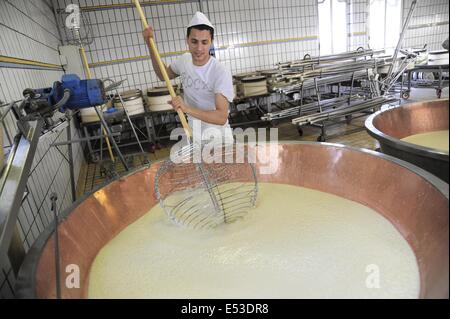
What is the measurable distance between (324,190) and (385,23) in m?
6.24

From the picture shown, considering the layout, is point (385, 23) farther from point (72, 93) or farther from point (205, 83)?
point (72, 93)

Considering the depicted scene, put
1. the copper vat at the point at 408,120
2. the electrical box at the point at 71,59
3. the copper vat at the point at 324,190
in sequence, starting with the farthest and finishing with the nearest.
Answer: the electrical box at the point at 71,59
the copper vat at the point at 408,120
the copper vat at the point at 324,190

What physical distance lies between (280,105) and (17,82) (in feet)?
14.9

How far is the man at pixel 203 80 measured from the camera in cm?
152

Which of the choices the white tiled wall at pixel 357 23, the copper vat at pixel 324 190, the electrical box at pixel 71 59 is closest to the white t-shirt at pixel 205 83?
the copper vat at pixel 324 190

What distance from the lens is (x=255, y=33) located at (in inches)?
204

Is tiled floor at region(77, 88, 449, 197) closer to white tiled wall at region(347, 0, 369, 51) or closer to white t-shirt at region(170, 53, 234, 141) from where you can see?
white t-shirt at region(170, 53, 234, 141)

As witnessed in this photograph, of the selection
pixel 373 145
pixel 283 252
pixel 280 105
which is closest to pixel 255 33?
pixel 280 105

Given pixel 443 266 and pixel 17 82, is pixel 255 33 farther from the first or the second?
pixel 443 266

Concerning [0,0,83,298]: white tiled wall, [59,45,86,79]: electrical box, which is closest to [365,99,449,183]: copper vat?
[0,0,83,298]: white tiled wall

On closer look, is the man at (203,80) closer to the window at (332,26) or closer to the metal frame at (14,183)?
the metal frame at (14,183)

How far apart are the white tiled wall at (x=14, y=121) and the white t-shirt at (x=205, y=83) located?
0.76 m

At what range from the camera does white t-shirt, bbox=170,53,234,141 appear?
1.57m

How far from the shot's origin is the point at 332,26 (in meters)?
5.84
